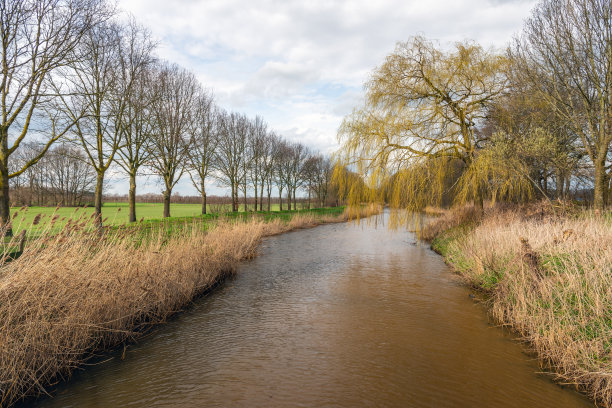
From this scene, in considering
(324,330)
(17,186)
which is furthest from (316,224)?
(17,186)

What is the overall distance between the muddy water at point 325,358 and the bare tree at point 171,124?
1511cm

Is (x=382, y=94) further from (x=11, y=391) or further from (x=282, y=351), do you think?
(x=11, y=391)

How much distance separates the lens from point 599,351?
12.4 feet

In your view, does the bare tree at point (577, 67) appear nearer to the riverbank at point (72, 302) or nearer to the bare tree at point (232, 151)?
the riverbank at point (72, 302)

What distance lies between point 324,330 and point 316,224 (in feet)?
69.7

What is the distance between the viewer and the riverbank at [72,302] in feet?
12.5

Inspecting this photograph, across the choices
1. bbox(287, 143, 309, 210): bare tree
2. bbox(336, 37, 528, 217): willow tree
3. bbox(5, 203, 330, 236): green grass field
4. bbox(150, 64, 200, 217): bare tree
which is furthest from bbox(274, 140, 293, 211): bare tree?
bbox(336, 37, 528, 217): willow tree

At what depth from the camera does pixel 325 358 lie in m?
4.92

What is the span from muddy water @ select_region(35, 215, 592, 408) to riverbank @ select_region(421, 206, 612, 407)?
1.16ft

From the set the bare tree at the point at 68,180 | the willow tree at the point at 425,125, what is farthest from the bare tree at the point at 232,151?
the bare tree at the point at 68,180

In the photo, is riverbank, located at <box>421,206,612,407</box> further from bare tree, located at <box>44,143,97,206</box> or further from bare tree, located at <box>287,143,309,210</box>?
bare tree, located at <box>44,143,97,206</box>

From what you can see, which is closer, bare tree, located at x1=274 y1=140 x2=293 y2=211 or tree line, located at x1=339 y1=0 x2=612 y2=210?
tree line, located at x1=339 y1=0 x2=612 y2=210

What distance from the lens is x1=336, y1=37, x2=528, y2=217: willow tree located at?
33.4 feet

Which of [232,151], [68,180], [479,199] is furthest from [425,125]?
[68,180]
